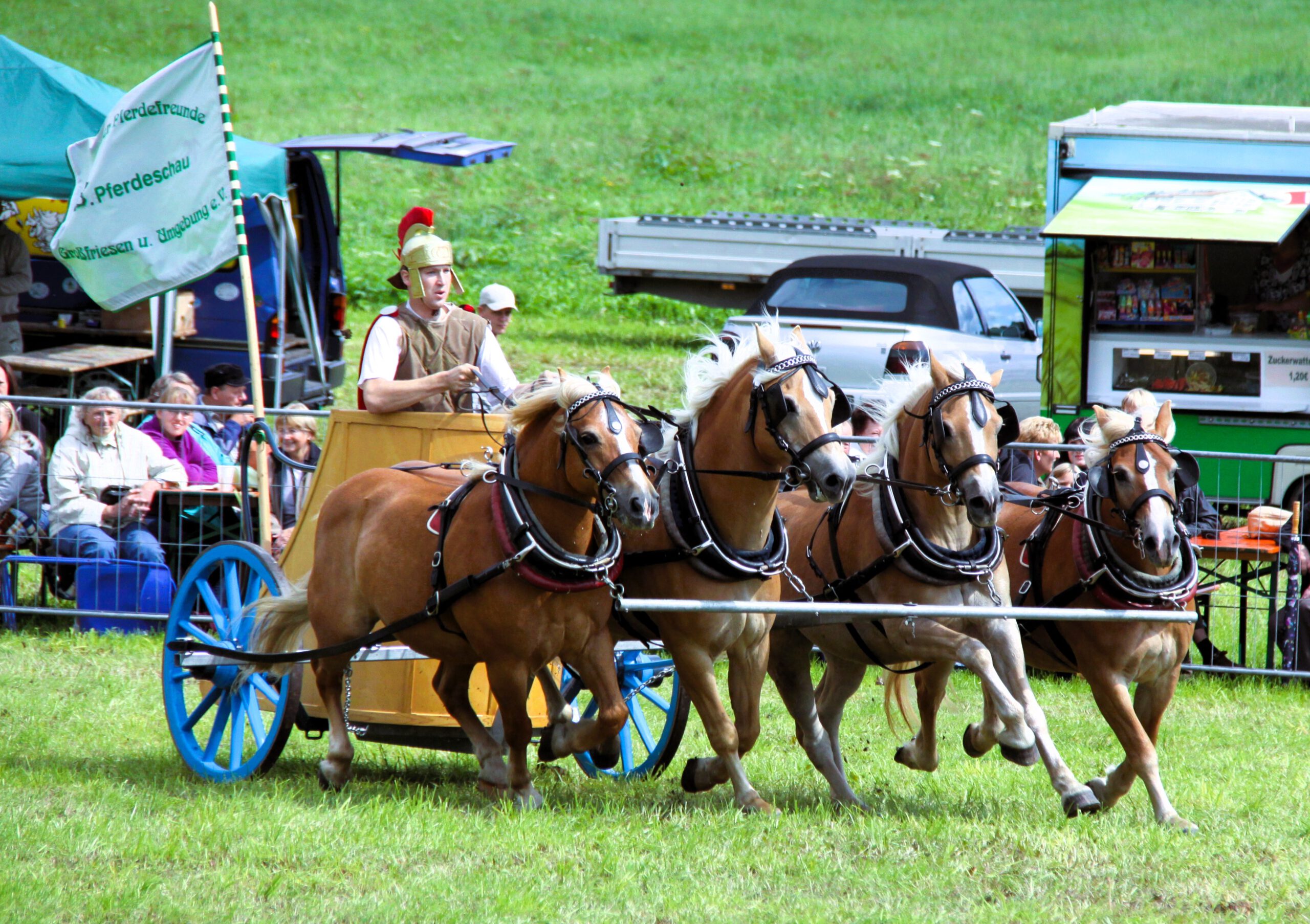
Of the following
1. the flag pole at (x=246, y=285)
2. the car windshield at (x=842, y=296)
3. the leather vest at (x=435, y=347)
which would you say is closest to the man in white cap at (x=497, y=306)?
the flag pole at (x=246, y=285)

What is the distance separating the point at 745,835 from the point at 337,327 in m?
9.76

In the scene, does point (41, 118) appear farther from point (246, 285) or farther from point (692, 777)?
point (692, 777)

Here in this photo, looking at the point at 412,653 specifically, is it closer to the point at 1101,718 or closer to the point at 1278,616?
the point at 1101,718

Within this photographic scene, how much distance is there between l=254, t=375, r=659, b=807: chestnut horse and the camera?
5219mm

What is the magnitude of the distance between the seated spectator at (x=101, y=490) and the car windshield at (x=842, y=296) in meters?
6.86

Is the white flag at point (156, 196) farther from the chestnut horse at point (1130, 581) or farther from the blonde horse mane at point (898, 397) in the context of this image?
the chestnut horse at point (1130, 581)

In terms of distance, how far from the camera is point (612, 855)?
5016 millimetres

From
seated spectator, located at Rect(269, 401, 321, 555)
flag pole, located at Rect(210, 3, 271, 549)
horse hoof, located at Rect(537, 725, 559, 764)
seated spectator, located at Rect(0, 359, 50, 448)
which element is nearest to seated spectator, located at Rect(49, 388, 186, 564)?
seated spectator, located at Rect(0, 359, 50, 448)

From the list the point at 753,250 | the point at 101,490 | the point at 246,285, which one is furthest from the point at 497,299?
the point at 753,250

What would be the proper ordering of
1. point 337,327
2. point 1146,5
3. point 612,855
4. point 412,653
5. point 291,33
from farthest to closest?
1. point 1146,5
2. point 291,33
3. point 337,327
4. point 412,653
5. point 612,855

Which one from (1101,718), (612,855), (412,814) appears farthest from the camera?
(1101,718)

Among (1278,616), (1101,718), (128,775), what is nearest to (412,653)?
(128,775)

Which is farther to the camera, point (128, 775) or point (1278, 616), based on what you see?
point (1278, 616)

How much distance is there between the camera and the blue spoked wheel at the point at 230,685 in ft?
19.8
